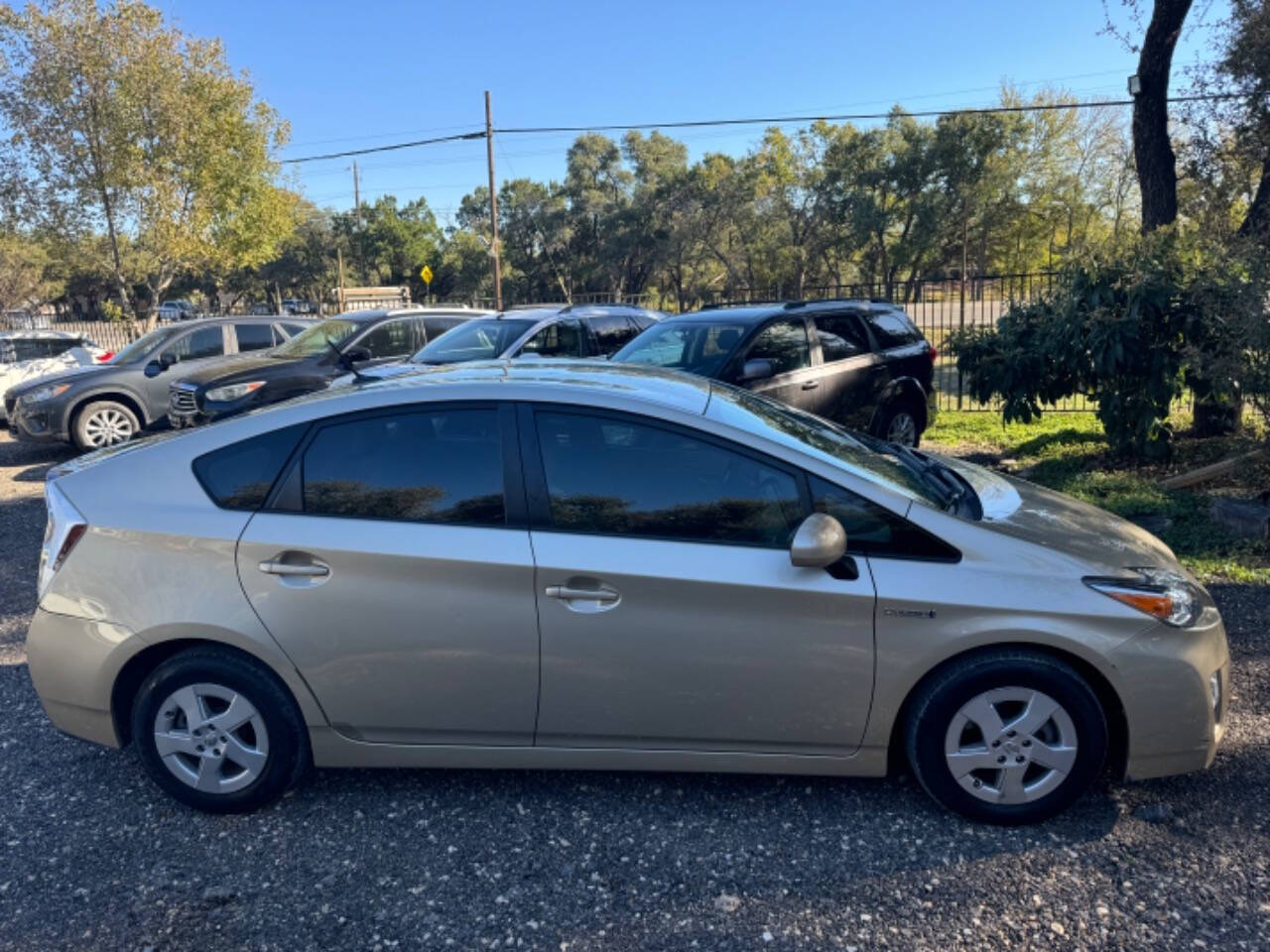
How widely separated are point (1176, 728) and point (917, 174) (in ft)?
114

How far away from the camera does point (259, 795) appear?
336 centimetres

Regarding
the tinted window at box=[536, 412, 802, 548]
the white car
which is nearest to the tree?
the white car

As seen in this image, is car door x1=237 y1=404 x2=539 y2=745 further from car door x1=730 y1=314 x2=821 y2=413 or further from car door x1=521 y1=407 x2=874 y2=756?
car door x1=730 y1=314 x2=821 y2=413

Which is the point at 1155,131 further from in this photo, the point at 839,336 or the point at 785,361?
the point at 785,361

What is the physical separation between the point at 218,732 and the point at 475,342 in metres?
7.45

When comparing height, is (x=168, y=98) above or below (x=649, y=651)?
above

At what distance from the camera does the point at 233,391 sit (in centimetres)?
973

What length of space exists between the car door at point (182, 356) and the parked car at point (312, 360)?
67 cm

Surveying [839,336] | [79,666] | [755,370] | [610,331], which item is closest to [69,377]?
[610,331]

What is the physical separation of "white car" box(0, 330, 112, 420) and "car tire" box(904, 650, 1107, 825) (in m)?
14.5

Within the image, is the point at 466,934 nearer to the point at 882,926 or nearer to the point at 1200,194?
the point at 882,926

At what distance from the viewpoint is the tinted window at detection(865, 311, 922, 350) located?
9086mm

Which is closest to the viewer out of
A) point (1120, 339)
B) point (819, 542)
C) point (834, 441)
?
point (819, 542)

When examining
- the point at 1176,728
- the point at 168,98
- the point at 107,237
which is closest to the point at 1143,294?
the point at 1176,728
